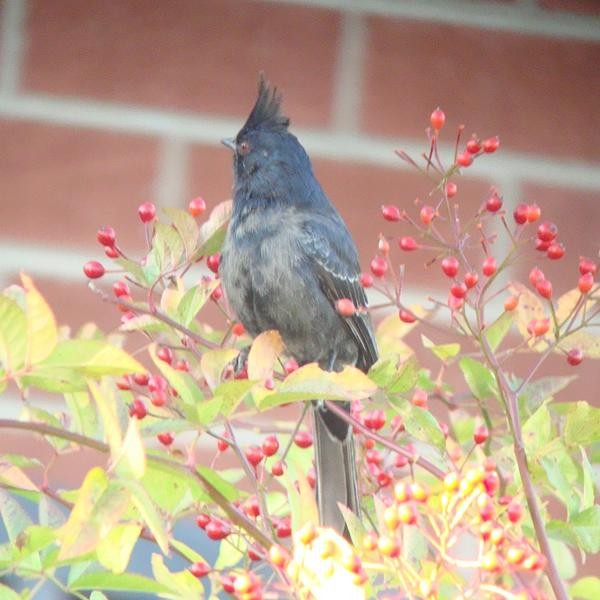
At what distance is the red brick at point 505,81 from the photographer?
2.12 m

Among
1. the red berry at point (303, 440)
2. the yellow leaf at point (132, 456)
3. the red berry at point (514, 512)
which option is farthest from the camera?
the red berry at point (303, 440)

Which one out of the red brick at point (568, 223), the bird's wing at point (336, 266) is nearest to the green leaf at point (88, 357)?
the bird's wing at point (336, 266)

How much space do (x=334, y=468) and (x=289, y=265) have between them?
37 cm

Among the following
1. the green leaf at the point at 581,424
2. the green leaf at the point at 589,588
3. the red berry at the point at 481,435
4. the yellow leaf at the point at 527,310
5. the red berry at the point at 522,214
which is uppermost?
the red berry at the point at 522,214

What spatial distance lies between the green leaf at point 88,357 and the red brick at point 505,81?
144 centimetres

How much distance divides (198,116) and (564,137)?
1.88ft

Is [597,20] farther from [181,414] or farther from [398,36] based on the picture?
[181,414]

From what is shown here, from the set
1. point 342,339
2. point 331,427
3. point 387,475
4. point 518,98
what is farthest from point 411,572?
point 518,98

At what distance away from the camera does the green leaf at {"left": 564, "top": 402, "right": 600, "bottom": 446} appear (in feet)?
3.16

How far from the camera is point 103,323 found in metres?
2.06

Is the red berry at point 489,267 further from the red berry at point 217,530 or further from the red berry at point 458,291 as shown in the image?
the red berry at point 217,530

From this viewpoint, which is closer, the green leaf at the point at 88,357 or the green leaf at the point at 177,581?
the green leaf at the point at 88,357

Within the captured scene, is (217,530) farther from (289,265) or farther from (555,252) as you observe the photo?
(289,265)

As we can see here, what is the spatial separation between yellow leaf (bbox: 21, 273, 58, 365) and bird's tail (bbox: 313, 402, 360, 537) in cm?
65
